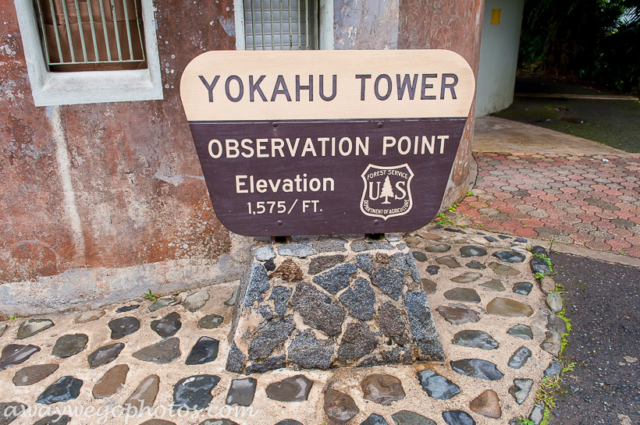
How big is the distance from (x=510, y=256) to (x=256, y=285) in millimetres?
2416

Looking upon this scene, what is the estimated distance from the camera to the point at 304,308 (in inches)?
113

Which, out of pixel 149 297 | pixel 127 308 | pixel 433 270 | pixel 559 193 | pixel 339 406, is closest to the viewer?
pixel 339 406

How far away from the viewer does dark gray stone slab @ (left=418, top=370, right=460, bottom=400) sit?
2703mm

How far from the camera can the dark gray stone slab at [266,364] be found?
288 centimetres

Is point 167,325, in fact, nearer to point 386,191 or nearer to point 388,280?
point 388,280

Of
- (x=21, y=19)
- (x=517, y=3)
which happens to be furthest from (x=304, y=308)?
(x=517, y=3)

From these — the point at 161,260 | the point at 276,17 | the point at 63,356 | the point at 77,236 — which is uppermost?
the point at 276,17

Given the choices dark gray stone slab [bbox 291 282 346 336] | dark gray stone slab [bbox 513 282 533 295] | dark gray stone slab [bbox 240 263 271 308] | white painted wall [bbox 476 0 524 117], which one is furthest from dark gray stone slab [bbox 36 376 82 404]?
white painted wall [bbox 476 0 524 117]

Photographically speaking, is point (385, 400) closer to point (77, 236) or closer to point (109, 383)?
point (109, 383)

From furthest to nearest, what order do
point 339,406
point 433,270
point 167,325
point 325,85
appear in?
1. point 433,270
2. point 167,325
3. point 339,406
4. point 325,85

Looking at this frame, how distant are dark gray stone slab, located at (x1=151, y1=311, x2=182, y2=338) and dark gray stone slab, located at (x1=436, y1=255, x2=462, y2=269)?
2.16 m

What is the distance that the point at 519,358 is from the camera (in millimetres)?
2971

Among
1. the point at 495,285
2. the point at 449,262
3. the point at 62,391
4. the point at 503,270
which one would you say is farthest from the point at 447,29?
the point at 62,391

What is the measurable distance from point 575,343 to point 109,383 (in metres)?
2.89
